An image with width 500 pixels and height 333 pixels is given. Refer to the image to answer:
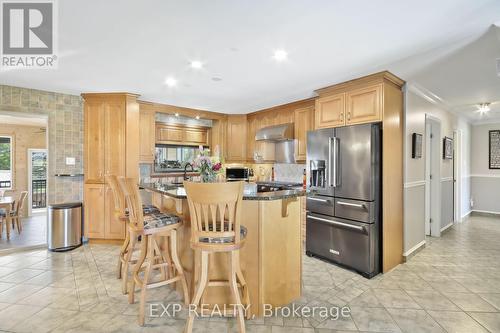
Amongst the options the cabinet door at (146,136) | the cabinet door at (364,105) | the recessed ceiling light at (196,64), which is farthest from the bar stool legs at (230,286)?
the cabinet door at (146,136)

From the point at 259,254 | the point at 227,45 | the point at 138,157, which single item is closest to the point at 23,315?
Result: the point at 259,254

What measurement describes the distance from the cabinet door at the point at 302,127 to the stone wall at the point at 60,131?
149 inches

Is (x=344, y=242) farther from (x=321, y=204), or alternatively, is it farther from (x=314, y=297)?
(x=314, y=297)

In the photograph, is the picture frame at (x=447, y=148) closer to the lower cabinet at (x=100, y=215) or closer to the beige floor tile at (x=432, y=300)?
the beige floor tile at (x=432, y=300)

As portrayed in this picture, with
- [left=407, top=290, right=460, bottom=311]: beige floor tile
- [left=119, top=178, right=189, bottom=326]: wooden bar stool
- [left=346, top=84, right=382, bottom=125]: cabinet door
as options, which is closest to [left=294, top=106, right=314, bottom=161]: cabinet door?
[left=346, top=84, right=382, bottom=125]: cabinet door

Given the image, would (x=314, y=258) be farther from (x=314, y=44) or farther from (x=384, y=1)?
(x=384, y=1)

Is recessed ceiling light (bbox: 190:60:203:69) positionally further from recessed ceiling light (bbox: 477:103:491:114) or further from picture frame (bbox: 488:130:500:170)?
picture frame (bbox: 488:130:500:170)

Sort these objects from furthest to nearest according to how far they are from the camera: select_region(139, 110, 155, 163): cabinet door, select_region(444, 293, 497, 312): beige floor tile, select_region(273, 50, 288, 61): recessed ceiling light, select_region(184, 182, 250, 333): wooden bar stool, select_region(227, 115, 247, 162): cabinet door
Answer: select_region(227, 115, 247, 162): cabinet door → select_region(139, 110, 155, 163): cabinet door → select_region(273, 50, 288, 61): recessed ceiling light → select_region(444, 293, 497, 312): beige floor tile → select_region(184, 182, 250, 333): wooden bar stool

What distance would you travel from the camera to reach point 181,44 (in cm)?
247

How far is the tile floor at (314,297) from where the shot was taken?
6.85ft

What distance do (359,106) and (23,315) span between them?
4156mm

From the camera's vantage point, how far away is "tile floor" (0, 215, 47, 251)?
405cm

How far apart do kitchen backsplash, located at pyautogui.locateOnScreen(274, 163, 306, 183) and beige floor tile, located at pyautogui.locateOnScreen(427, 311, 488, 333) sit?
303 cm

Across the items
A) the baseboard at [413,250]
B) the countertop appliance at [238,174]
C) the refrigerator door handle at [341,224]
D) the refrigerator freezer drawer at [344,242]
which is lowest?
the baseboard at [413,250]
